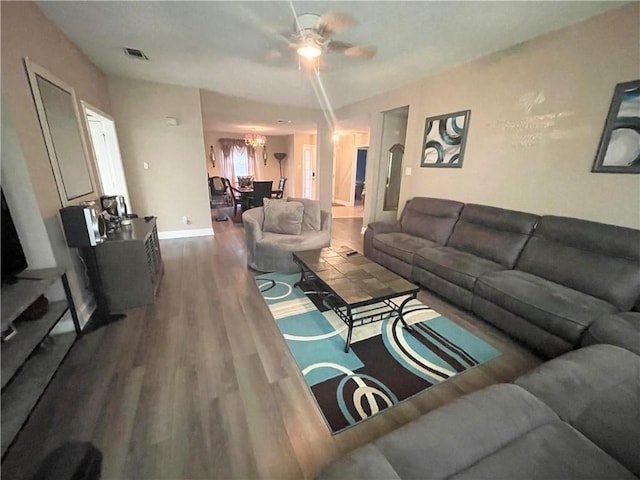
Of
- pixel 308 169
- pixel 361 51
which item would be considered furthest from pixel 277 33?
pixel 308 169

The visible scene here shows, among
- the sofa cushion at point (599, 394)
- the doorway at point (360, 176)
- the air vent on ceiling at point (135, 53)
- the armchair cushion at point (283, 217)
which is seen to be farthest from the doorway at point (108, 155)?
the doorway at point (360, 176)

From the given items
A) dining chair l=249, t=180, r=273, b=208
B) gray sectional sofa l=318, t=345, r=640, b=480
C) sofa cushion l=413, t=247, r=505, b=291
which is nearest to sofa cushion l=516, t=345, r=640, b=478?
gray sectional sofa l=318, t=345, r=640, b=480

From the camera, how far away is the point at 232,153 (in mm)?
9984

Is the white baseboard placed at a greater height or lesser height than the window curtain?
lesser

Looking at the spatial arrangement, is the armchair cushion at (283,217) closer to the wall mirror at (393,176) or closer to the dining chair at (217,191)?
the wall mirror at (393,176)

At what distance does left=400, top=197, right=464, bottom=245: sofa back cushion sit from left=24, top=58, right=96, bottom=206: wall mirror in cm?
373

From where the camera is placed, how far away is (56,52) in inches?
93.9

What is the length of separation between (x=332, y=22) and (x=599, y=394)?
9.64 ft

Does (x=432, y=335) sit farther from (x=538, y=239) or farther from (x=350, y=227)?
(x=350, y=227)

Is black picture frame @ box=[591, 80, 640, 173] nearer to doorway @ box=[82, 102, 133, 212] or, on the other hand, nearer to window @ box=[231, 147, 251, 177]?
doorway @ box=[82, 102, 133, 212]

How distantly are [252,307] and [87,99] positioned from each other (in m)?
3.18

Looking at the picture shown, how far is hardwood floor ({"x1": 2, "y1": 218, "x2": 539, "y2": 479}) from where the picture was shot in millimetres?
1251

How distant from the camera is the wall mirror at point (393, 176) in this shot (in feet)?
16.7

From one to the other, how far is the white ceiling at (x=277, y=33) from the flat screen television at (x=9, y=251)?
5.84ft
